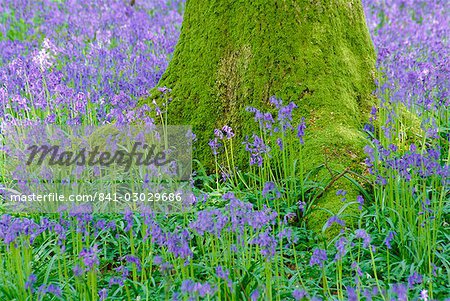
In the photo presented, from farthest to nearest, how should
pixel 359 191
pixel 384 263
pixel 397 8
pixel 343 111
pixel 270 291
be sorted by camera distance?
1. pixel 397 8
2. pixel 343 111
3. pixel 359 191
4. pixel 384 263
5. pixel 270 291

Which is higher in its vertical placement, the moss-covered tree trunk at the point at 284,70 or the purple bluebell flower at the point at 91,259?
the moss-covered tree trunk at the point at 284,70

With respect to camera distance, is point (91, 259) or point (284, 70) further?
point (284, 70)

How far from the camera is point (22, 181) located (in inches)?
169

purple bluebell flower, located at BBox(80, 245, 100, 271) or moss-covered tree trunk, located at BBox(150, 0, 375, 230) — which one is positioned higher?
moss-covered tree trunk, located at BBox(150, 0, 375, 230)

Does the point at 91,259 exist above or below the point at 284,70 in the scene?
below

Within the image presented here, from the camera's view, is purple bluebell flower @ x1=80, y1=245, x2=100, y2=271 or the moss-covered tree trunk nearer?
purple bluebell flower @ x1=80, y1=245, x2=100, y2=271

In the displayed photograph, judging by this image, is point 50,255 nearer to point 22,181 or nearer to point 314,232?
point 22,181

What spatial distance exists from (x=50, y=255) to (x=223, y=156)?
1.47 m

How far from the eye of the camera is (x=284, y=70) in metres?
4.78

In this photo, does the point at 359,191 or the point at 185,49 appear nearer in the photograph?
the point at 359,191

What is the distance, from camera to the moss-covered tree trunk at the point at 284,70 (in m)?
4.75

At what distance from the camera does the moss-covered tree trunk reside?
4754 millimetres

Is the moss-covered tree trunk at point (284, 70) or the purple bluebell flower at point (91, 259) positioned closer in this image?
the purple bluebell flower at point (91, 259)

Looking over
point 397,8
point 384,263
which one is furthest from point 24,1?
point 384,263
